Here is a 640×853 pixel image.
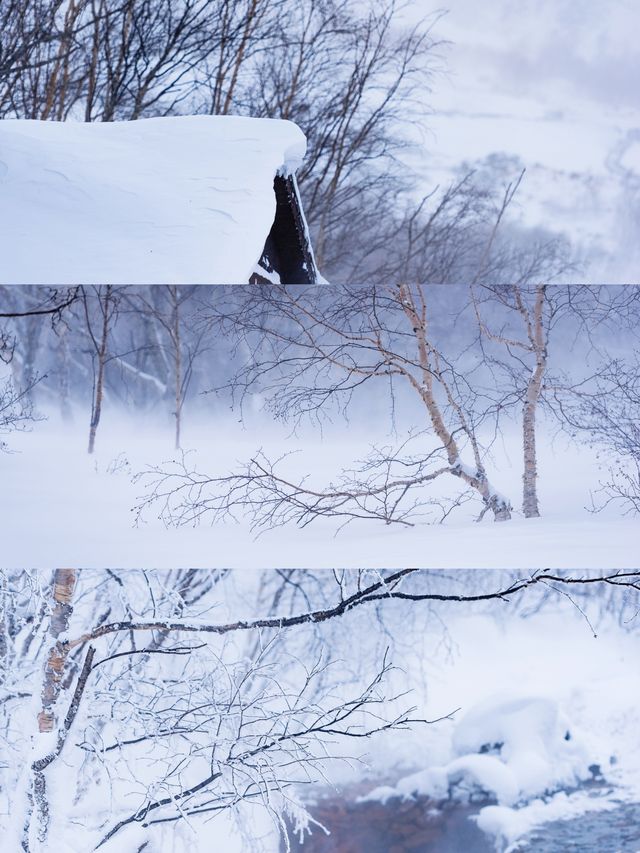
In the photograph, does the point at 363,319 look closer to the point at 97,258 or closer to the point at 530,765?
the point at 97,258

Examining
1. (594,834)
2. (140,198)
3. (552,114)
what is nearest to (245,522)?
(140,198)

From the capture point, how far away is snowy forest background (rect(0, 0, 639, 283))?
2781 mm

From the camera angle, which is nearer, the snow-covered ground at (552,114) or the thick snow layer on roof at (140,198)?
the thick snow layer on roof at (140,198)

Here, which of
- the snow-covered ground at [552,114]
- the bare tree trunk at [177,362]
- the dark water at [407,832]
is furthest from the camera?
the snow-covered ground at [552,114]

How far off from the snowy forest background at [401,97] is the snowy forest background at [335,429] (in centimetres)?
171

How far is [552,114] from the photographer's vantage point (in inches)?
113

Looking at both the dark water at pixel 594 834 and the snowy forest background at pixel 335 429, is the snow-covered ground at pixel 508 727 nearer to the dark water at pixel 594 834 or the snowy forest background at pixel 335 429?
the dark water at pixel 594 834

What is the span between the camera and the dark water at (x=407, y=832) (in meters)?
1.52

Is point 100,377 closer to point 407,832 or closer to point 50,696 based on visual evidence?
point 50,696

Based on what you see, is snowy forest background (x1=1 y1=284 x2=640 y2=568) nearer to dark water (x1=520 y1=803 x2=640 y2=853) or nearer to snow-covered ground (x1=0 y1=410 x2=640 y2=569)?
snow-covered ground (x1=0 y1=410 x2=640 y2=569)

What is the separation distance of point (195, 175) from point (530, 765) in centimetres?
133

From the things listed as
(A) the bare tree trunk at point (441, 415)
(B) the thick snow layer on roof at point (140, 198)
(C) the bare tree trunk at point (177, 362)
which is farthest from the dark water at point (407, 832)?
(B) the thick snow layer on roof at point (140, 198)

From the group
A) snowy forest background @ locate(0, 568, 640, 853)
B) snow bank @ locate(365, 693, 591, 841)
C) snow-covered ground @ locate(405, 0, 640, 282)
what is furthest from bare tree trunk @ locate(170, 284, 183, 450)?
snow-covered ground @ locate(405, 0, 640, 282)

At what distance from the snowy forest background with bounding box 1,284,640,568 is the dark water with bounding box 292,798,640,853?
1.93ft
